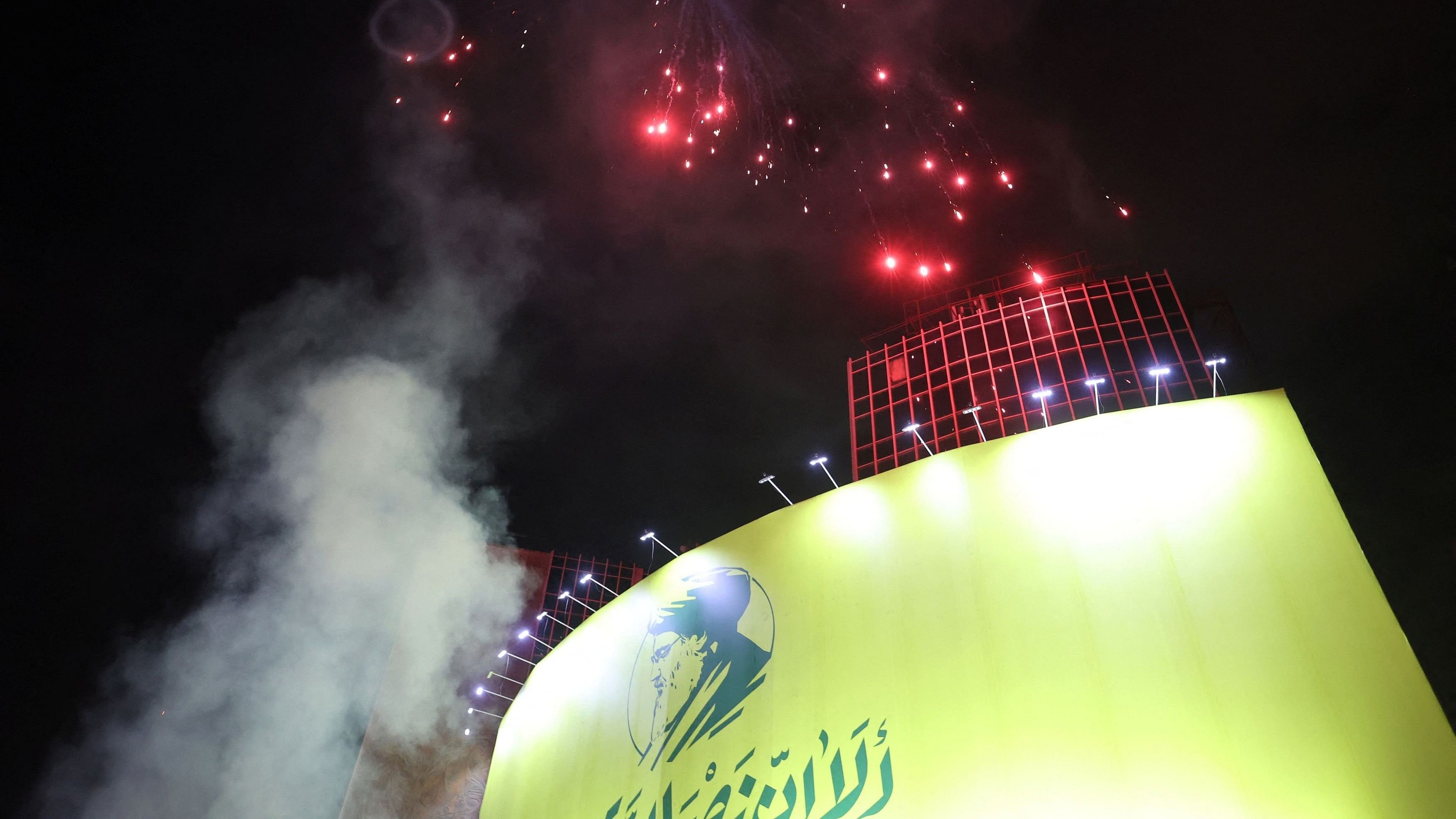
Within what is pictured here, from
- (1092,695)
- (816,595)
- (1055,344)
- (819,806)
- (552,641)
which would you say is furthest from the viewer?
(552,641)

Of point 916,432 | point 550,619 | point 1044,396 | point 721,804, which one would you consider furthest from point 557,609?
point 1044,396

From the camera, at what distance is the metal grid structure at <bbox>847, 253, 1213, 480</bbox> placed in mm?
11469

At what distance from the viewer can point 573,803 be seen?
41.3 feet

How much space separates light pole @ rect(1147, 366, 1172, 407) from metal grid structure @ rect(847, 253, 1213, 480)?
0.31 ft

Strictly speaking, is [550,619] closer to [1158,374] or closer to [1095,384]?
[1095,384]

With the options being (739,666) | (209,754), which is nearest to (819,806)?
(739,666)

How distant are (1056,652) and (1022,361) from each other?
17.2 ft

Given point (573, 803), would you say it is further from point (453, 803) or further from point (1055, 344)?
point (1055, 344)

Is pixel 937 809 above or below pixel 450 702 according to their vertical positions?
below

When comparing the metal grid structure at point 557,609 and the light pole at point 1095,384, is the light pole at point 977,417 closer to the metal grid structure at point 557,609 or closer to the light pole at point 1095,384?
the light pole at point 1095,384

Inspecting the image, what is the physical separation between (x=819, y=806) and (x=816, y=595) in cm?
254

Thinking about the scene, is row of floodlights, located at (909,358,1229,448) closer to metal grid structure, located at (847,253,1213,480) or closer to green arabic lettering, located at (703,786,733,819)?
metal grid structure, located at (847,253,1213,480)

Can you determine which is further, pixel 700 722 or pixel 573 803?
pixel 573 803

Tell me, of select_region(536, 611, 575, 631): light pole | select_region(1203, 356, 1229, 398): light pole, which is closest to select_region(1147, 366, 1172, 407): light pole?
select_region(1203, 356, 1229, 398): light pole
